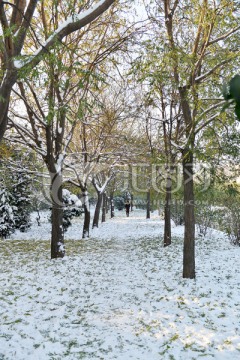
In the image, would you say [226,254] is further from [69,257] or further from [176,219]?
[176,219]

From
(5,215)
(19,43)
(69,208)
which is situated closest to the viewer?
(19,43)

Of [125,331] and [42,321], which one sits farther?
[42,321]

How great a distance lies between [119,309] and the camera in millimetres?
5816

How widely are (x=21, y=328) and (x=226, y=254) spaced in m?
7.70

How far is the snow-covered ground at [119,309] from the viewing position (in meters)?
4.37

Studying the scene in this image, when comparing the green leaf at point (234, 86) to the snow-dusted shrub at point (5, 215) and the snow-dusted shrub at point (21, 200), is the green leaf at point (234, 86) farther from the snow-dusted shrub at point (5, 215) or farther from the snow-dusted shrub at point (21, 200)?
the snow-dusted shrub at point (21, 200)

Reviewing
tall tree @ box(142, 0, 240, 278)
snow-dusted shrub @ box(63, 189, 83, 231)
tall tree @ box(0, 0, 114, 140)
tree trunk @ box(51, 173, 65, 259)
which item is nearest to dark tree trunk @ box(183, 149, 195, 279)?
tall tree @ box(142, 0, 240, 278)

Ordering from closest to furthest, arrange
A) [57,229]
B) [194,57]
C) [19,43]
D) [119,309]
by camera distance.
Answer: [19,43] < [119,309] < [194,57] < [57,229]

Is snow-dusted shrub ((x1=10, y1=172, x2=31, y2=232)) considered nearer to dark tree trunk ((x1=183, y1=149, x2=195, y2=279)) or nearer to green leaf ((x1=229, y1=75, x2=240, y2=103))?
dark tree trunk ((x1=183, y1=149, x2=195, y2=279))

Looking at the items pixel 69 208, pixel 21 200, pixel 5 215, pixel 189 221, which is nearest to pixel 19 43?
pixel 189 221

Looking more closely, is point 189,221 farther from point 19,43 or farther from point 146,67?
point 19,43

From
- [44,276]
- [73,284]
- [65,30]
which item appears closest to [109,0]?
[65,30]

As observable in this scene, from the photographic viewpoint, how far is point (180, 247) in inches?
467

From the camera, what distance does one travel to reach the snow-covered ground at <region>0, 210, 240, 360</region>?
14.3ft
